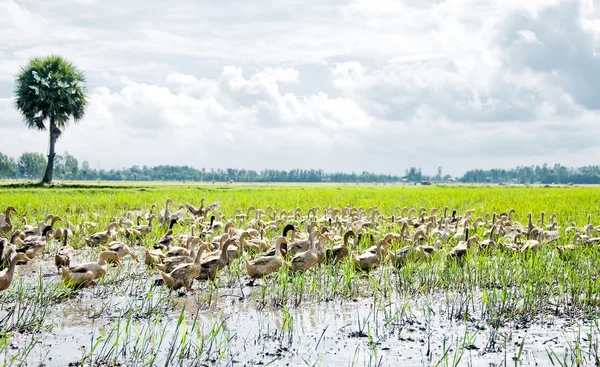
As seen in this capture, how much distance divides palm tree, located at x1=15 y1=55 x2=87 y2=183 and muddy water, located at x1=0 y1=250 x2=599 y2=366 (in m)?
43.8

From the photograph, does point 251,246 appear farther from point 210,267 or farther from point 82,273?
point 82,273

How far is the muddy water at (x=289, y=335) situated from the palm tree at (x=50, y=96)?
43776 mm

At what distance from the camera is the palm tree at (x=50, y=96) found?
47.8 metres

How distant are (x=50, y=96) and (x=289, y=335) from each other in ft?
157

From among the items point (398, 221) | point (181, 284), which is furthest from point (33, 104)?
point (181, 284)

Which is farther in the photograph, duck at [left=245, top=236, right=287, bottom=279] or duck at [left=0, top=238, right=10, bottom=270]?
duck at [left=0, top=238, right=10, bottom=270]

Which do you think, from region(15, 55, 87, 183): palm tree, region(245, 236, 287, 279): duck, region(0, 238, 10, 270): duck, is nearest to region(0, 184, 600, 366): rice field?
region(245, 236, 287, 279): duck

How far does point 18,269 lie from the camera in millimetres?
10305

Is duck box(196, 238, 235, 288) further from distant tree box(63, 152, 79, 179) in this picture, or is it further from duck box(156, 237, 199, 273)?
distant tree box(63, 152, 79, 179)

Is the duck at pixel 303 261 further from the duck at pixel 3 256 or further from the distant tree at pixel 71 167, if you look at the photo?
the distant tree at pixel 71 167

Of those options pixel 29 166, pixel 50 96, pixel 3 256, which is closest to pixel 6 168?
pixel 29 166

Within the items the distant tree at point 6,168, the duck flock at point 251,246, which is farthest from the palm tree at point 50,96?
the distant tree at point 6,168

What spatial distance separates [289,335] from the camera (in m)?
6.29

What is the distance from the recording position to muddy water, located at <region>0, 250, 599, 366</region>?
18.6 ft
